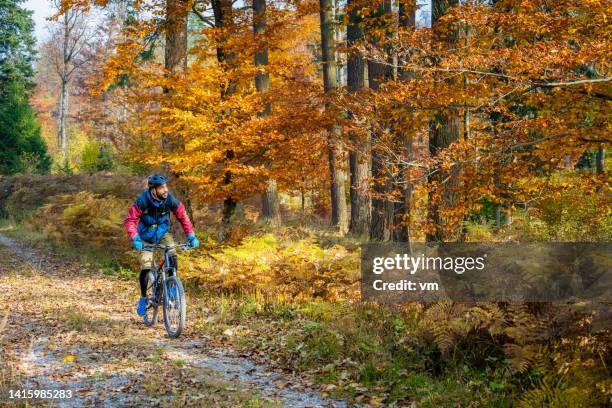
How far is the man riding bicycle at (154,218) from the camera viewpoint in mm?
7762

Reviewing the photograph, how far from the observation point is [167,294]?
802cm

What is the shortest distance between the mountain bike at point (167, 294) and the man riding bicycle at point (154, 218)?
0.36 feet

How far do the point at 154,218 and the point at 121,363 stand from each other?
2070mm

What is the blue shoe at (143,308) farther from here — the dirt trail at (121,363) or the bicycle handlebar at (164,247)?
the bicycle handlebar at (164,247)

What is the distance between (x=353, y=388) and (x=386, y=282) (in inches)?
132

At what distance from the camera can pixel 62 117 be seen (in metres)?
40.0

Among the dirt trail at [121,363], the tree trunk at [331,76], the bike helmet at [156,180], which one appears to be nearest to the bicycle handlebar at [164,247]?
the bike helmet at [156,180]

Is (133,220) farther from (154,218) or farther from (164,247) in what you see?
(164,247)

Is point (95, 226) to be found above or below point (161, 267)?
above

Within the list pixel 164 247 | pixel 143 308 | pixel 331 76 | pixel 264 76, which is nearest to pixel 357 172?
pixel 331 76

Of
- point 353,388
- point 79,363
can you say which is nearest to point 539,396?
point 353,388

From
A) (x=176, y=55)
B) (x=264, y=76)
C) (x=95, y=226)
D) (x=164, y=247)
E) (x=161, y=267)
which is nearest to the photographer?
(x=164, y=247)

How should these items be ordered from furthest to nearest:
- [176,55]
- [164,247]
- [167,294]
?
1. [176,55]
2. [167,294]
3. [164,247]

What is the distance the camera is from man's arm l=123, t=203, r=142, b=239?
7680 mm
